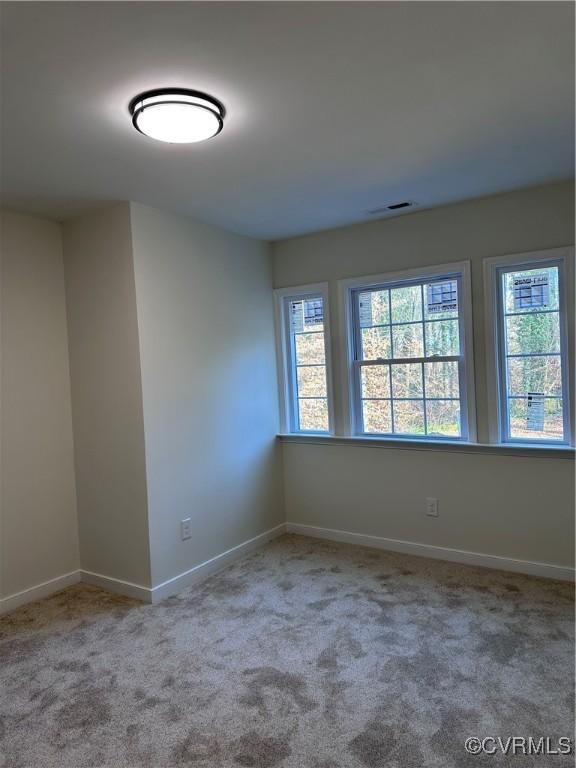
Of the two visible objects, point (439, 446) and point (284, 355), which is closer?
point (439, 446)

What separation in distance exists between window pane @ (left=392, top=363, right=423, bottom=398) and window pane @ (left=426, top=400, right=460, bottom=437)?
144 mm

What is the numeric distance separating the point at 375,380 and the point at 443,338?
623mm

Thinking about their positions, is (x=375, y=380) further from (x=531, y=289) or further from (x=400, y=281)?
(x=531, y=289)

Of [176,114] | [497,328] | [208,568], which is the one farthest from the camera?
[208,568]

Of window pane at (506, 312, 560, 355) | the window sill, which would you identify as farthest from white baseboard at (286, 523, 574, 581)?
window pane at (506, 312, 560, 355)

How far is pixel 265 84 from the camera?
1.89 m

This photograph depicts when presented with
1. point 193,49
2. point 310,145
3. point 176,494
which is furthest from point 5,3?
point 176,494

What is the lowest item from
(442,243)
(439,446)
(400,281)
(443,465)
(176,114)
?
(443,465)

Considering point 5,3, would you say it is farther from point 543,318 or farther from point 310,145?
point 543,318

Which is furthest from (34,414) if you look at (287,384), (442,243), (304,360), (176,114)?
(442,243)

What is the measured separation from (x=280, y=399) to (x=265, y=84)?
9.18 ft

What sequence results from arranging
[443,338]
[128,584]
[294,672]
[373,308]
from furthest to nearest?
[373,308], [443,338], [128,584], [294,672]

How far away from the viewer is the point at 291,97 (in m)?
1.99

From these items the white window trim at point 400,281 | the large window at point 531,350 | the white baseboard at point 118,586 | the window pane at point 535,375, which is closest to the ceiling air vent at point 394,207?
the white window trim at point 400,281
